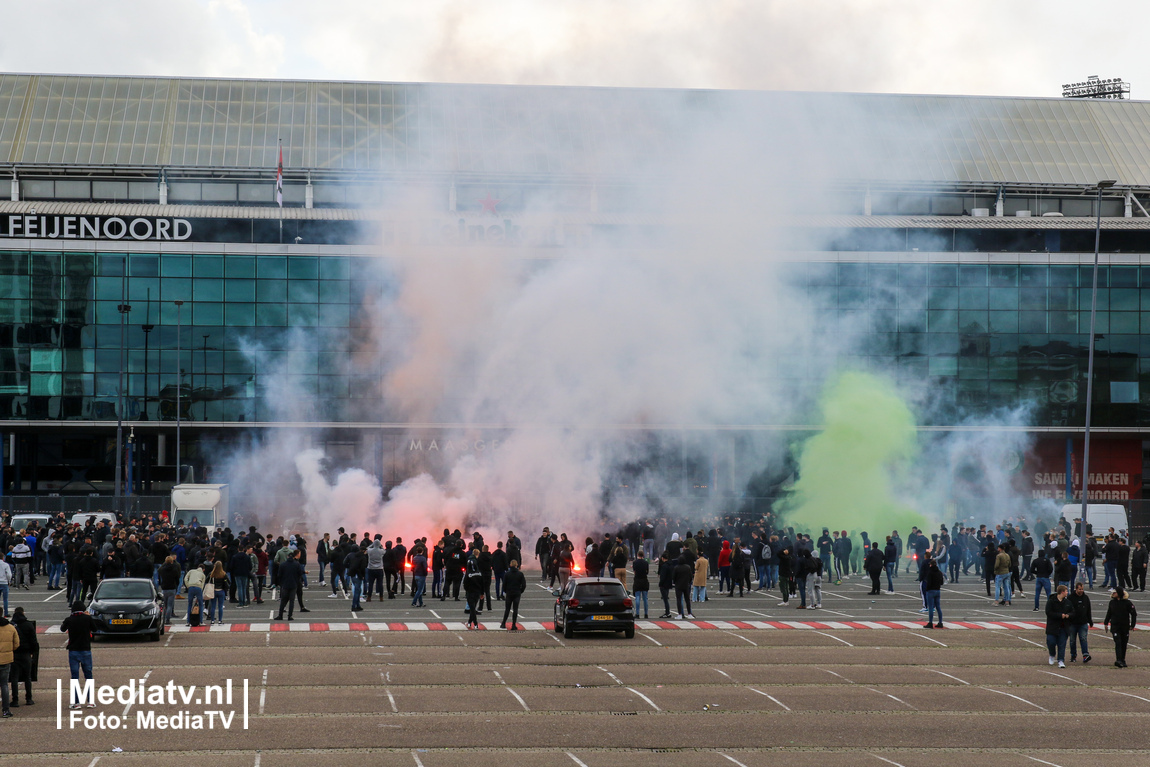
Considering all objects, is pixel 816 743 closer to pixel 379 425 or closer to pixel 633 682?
pixel 633 682

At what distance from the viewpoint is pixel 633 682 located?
1917cm

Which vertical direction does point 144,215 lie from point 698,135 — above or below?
below

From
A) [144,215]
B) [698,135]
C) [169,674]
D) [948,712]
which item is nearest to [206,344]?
[144,215]

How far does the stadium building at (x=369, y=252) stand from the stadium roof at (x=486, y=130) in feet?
0.66

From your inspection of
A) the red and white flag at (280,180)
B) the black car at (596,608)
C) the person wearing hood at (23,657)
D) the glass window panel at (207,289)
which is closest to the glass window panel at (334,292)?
the glass window panel at (207,289)

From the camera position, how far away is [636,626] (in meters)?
26.7

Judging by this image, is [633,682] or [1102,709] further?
[633,682]

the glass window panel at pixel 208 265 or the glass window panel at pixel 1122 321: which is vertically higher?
the glass window panel at pixel 208 265

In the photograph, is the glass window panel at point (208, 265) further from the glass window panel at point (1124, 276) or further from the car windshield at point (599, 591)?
the glass window panel at point (1124, 276)

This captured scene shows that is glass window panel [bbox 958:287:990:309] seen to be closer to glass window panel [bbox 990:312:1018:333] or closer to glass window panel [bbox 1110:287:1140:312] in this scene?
glass window panel [bbox 990:312:1018:333]

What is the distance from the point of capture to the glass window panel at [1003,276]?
61.5 metres

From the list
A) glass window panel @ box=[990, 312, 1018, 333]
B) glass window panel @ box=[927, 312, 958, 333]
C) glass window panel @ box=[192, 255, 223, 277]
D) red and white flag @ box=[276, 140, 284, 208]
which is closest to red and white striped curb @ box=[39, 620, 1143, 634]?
glass window panel @ box=[927, 312, 958, 333]

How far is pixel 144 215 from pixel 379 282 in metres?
13.0

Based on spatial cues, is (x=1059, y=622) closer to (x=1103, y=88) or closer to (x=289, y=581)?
(x=289, y=581)
